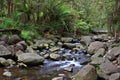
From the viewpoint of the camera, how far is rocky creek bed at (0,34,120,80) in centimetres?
693

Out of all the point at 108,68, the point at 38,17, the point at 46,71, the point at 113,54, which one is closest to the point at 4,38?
the point at 46,71

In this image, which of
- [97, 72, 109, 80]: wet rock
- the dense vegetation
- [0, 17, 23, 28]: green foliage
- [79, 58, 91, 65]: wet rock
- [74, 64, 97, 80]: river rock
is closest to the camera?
[74, 64, 97, 80]: river rock

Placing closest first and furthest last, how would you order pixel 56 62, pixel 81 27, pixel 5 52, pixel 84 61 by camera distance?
1. pixel 5 52
2. pixel 56 62
3. pixel 84 61
4. pixel 81 27

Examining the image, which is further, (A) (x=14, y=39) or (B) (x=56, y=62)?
(A) (x=14, y=39)

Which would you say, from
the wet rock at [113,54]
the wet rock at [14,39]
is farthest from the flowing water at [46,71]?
the wet rock at [14,39]

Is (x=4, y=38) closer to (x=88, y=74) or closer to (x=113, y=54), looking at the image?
(x=113, y=54)

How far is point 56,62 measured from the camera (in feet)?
30.7

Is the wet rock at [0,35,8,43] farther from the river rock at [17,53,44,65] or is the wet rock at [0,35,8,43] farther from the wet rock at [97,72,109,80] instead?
the wet rock at [97,72,109,80]

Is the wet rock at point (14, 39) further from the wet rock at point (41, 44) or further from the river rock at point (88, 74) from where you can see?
the river rock at point (88, 74)

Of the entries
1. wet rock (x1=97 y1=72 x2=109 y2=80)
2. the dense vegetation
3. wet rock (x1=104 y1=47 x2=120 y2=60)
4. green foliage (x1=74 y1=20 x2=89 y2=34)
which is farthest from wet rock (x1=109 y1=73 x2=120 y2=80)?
green foliage (x1=74 y1=20 x2=89 y2=34)

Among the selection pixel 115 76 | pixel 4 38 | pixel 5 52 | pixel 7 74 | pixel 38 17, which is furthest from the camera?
pixel 38 17

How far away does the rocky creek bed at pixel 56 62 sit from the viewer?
6.93 metres

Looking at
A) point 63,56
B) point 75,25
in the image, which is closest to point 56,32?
point 75,25

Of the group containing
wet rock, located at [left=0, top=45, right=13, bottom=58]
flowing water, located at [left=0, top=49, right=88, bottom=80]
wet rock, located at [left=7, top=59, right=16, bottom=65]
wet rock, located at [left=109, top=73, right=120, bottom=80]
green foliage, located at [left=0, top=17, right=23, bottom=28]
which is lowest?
flowing water, located at [left=0, top=49, right=88, bottom=80]
